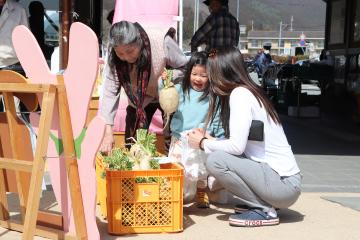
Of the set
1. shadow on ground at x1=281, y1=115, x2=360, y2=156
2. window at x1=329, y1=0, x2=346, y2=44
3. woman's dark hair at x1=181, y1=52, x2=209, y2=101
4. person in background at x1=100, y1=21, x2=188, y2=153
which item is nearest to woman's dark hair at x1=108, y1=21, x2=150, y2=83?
person in background at x1=100, y1=21, x2=188, y2=153

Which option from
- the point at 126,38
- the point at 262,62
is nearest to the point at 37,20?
the point at 126,38

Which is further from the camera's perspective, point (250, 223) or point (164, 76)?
point (164, 76)

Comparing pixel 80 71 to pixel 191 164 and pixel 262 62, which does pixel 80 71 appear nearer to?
pixel 191 164

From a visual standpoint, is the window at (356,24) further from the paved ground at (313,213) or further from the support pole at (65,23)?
the support pole at (65,23)

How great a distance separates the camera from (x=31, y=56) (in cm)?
371

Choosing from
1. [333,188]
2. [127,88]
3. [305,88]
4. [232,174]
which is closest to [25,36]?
[127,88]

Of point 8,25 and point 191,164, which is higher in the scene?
point 8,25

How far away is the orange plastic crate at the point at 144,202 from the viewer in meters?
3.85

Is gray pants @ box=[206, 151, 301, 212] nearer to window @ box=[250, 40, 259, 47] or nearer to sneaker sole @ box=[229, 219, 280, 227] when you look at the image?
sneaker sole @ box=[229, 219, 280, 227]

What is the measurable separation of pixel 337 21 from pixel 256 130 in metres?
10.6

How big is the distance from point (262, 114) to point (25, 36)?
165 cm

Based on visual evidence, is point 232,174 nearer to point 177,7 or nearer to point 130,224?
point 130,224

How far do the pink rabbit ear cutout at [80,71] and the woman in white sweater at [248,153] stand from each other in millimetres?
988

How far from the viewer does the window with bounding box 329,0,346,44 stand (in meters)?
13.4
